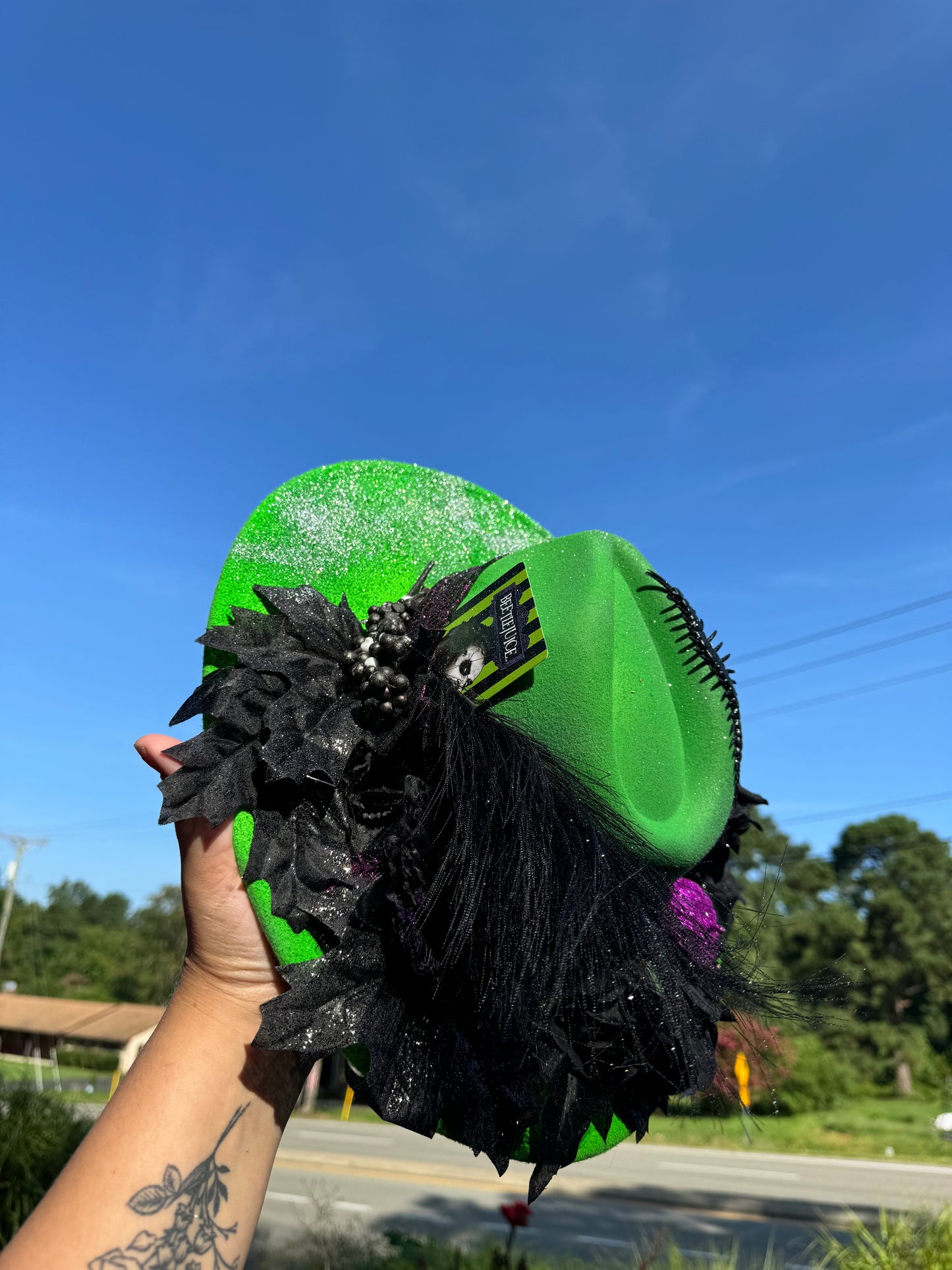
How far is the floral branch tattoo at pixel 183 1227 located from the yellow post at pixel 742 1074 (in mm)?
973

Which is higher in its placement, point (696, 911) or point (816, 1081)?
point (696, 911)

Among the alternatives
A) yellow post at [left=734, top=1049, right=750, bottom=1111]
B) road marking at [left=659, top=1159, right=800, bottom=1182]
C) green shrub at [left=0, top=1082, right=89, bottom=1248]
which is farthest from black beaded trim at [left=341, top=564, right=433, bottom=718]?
road marking at [left=659, top=1159, right=800, bottom=1182]

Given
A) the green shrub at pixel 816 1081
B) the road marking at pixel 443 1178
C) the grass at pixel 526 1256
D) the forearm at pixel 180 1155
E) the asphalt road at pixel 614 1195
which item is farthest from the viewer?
the green shrub at pixel 816 1081

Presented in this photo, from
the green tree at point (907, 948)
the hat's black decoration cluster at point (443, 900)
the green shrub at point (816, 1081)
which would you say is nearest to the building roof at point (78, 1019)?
the green shrub at point (816, 1081)

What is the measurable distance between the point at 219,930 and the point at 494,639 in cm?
64

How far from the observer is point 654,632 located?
1.60 meters

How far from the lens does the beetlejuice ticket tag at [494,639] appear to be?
141cm

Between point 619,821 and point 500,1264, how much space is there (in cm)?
600

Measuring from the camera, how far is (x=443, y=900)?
1.30 meters

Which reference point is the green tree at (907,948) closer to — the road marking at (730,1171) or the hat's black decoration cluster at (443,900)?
the road marking at (730,1171)

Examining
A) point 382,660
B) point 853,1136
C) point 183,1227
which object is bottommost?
point 853,1136

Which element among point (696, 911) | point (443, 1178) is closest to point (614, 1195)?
point (443, 1178)

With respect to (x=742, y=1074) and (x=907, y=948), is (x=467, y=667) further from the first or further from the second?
(x=907, y=948)

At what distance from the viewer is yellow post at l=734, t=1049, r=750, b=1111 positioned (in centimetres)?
170
